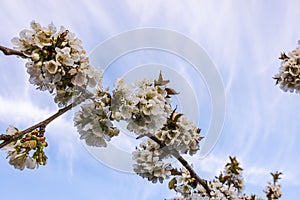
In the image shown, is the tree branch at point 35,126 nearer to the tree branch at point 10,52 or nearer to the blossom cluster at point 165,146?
the tree branch at point 10,52

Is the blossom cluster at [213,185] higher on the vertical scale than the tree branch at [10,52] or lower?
higher

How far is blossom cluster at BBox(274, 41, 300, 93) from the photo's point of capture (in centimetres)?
318

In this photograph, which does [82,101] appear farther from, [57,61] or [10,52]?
[10,52]

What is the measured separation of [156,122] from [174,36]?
1086 mm

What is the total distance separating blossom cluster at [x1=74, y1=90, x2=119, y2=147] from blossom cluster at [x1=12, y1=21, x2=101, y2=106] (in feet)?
0.32

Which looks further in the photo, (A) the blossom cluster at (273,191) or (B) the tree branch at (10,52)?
(A) the blossom cluster at (273,191)

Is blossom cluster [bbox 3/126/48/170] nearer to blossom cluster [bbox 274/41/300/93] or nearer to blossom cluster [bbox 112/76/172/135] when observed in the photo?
blossom cluster [bbox 112/76/172/135]

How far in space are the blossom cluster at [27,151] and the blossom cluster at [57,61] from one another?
298 mm

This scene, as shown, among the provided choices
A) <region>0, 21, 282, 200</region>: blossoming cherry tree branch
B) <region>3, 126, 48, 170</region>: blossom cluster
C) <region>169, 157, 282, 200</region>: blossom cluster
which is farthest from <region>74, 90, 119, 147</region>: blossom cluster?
<region>169, 157, 282, 200</region>: blossom cluster

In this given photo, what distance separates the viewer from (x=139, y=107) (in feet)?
6.75

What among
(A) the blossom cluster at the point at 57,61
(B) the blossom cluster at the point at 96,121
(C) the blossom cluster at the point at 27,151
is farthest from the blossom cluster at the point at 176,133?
(C) the blossom cluster at the point at 27,151

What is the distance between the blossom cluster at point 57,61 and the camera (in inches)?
74.7

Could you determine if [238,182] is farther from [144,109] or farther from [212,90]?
[144,109]

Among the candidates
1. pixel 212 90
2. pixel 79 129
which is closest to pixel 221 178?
pixel 212 90
